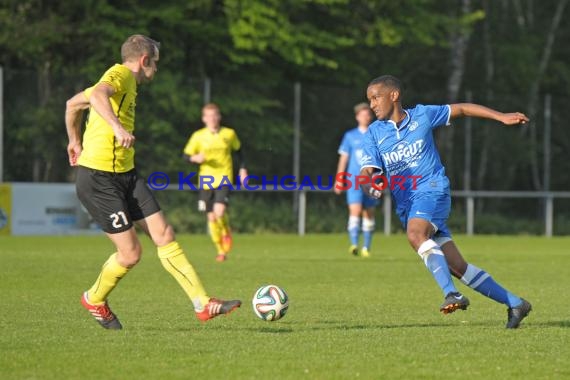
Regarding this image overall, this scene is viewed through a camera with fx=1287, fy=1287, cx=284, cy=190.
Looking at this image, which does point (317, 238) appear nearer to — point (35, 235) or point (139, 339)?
point (35, 235)

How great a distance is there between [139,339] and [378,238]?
60.9ft

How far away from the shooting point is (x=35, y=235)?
25.1 metres

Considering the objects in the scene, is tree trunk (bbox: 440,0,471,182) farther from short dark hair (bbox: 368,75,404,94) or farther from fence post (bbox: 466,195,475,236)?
short dark hair (bbox: 368,75,404,94)

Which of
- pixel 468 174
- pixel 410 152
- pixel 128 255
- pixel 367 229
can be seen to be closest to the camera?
pixel 128 255

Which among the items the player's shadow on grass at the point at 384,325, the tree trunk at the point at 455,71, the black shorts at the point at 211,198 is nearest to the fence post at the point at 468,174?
the tree trunk at the point at 455,71

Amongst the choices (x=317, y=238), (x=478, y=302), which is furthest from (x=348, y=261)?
(x=317, y=238)

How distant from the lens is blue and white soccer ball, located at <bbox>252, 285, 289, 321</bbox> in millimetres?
9344

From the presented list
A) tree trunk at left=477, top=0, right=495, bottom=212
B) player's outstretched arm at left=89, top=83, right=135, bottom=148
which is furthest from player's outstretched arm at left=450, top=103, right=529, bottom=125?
tree trunk at left=477, top=0, right=495, bottom=212

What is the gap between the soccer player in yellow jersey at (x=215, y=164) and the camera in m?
18.1

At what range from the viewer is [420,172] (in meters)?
9.44

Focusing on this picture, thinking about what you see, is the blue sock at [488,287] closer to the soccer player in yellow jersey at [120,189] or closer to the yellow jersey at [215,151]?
the soccer player in yellow jersey at [120,189]

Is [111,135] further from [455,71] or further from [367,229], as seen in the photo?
[455,71]

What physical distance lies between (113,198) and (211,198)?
9337mm

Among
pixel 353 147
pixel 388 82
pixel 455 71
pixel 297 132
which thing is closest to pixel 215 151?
pixel 353 147
